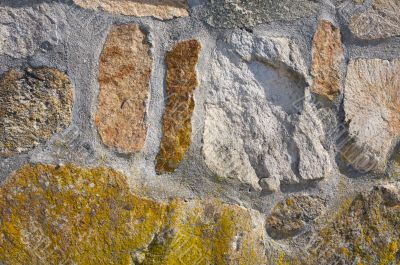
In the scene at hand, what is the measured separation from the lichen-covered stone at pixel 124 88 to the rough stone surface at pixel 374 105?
0.47 metres

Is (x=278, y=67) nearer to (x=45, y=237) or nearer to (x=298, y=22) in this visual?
(x=298, y=22)

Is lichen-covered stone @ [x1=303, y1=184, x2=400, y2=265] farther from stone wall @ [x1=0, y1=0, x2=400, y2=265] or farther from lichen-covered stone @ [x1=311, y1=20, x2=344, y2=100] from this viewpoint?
lichen-covered stone @ [x1=311, y1=20, x2=344, y2=100]

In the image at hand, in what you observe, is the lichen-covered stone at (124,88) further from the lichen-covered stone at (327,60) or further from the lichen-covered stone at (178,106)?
the lichen-covered stone at (327,60)

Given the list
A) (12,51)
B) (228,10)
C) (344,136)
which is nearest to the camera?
(12,51)

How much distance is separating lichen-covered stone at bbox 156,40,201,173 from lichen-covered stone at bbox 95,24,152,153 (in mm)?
44

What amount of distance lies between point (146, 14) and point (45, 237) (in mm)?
459

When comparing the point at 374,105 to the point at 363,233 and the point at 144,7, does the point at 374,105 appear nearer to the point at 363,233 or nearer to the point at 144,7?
the point at 363,233

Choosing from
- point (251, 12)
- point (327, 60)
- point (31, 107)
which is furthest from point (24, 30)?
point (327, 60)

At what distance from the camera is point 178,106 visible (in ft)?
3.12

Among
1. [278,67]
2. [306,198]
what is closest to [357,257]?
[306,198]

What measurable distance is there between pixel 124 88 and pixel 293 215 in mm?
460

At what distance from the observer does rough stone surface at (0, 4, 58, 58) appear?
850mm

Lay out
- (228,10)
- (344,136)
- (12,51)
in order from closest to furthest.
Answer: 1. (12,51)
2. (228,10)
3. (344,136)

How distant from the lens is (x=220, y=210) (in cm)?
98
